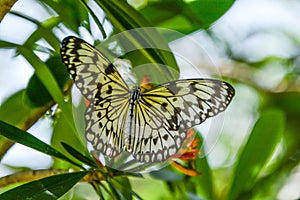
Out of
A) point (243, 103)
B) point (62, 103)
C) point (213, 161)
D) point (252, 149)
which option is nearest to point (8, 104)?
point (62, 103)

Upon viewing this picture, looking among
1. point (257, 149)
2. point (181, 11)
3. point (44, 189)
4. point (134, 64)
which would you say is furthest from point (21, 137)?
point (257, 149)

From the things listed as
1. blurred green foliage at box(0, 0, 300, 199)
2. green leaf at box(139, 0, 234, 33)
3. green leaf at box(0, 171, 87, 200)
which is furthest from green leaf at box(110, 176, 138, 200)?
green leaf at box(139, 0, 234, 33)

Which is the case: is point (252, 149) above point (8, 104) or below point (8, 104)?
below

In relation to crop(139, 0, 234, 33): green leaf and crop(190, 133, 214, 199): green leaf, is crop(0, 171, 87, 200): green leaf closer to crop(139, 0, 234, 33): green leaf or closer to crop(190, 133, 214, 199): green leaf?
crop(139, 0, 234, 33): green leaf

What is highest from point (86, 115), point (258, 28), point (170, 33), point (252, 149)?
point (86, 115)

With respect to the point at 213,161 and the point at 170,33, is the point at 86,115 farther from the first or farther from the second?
the point at 213,161

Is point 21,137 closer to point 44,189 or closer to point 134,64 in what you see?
point 44,189
